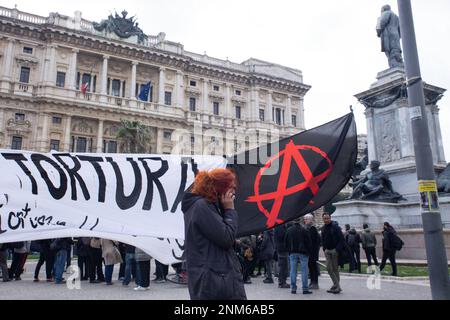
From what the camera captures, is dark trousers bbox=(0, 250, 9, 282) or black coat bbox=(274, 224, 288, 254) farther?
dark trousers bbox=(0, 250, 9, 282)

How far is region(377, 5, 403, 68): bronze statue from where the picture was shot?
15.0 metres

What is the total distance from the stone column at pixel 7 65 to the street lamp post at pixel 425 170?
130 feet

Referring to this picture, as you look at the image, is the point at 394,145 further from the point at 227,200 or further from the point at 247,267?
the point at 227,200

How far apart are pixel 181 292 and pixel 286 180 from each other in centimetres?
429

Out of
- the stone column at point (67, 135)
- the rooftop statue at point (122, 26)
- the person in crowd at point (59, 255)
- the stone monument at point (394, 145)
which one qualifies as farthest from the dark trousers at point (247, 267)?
the rooftop statue at point (122, 26)

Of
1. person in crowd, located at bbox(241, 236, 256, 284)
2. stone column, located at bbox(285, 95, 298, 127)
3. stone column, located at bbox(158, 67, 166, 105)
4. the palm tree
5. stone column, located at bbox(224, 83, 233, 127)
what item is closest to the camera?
person in crowd, located at bbox(241, 236, 256, 284)

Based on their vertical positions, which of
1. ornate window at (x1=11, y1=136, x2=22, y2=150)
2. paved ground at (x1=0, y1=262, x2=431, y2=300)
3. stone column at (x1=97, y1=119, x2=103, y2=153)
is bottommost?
paved ground at (x1=0, y1=262, x2=431, y2=300)

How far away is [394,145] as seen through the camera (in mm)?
14016

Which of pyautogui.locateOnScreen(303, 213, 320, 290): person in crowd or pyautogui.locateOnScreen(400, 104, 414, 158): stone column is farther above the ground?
pyautogui.locateOnScreen(400, 104, 414, 158): stone column

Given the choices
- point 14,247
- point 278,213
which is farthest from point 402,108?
point 14,247

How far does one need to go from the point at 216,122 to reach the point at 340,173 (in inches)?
1740

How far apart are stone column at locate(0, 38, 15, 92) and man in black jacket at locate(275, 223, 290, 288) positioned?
36267 millimetres

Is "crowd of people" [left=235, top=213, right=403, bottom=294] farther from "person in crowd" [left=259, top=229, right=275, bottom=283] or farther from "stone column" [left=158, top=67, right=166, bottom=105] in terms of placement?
"stone column" [left=158, top=67, right=166, bottom=105]

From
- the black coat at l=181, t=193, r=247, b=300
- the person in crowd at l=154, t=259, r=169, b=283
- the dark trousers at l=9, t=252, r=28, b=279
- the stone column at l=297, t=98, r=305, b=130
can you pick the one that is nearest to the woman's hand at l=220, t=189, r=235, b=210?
the black coat at l=181, t=193, r=247, b=300
